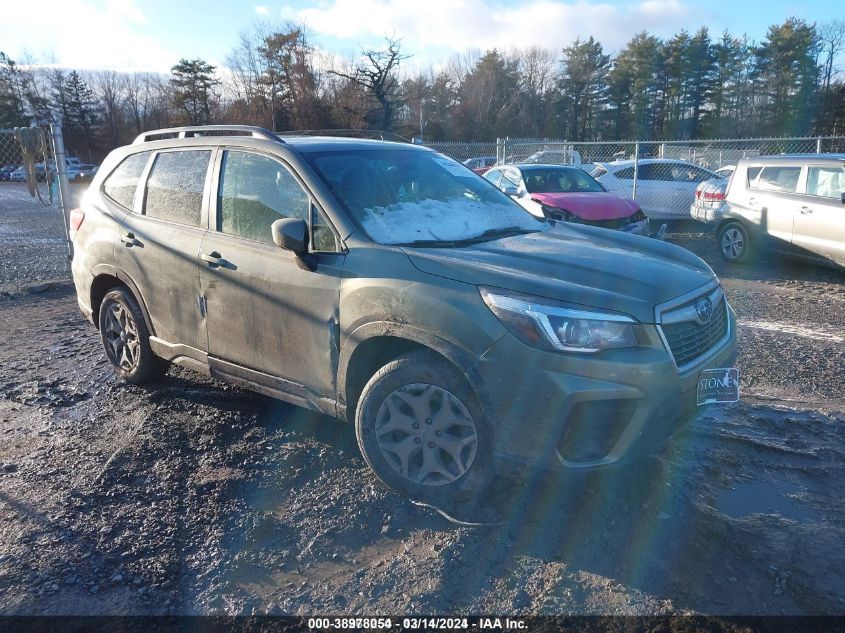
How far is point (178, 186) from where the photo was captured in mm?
4395

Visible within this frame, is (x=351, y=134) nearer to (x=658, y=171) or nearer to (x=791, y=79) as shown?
(x=658, y=171)

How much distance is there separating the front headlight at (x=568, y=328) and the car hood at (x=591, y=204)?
8.13 meters

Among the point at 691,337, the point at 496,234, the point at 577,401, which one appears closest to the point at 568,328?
the point at 577,401

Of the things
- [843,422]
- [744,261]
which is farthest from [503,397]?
[744,261]

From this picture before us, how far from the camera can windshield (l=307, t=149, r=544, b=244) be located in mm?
3570

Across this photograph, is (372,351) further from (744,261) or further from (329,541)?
(744,261)

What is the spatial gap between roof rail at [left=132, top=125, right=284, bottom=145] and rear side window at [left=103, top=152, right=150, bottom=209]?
19 cm

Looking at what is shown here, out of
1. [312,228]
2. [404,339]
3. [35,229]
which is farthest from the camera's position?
→ [35,229]

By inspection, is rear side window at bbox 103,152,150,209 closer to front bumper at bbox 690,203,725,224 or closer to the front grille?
the front grille

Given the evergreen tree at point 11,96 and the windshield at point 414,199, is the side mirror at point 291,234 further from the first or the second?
the evergreen tree at point 11,96

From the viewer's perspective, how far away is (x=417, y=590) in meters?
2.70

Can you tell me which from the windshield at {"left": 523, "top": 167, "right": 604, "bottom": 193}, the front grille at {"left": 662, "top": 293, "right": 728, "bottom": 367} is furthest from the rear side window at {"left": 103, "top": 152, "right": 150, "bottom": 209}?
the windshield at {"left": 523, "top": 167, "right": 604, "bottom": 193}

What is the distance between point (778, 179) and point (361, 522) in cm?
895

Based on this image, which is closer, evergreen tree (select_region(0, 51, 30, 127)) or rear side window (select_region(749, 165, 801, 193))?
rear side window (select_region(749, 165, 801, 193))
